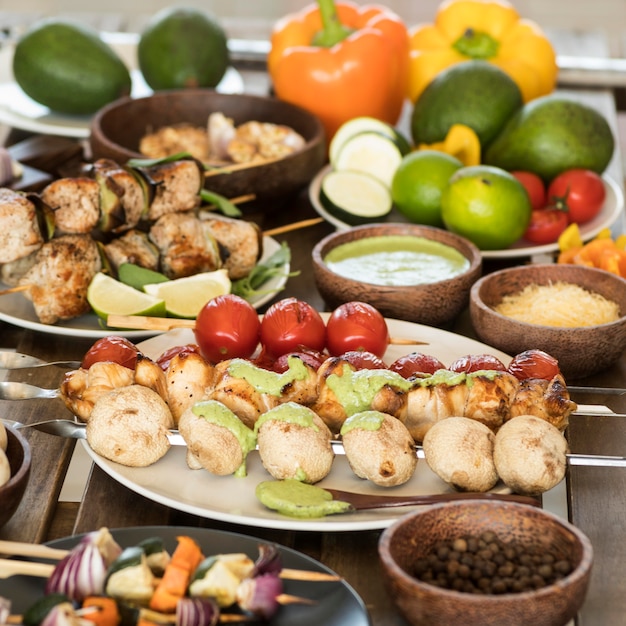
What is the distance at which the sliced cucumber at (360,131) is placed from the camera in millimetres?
3117

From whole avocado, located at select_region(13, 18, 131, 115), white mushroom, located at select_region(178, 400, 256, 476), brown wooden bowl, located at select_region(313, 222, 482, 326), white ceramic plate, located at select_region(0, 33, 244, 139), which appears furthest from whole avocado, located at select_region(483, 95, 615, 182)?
white mushroom, located at select_region(178, 400, 256, 476)

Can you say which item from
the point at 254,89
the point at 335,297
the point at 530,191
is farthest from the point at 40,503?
the point at 254,89

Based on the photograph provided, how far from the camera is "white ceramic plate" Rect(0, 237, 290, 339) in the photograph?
221cm

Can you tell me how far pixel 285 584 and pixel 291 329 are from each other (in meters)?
0.74

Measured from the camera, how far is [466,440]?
1.61 meters

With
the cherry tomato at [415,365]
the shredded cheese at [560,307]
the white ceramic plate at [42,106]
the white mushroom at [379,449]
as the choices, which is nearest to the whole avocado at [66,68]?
the white ceramic plate at [42,106]

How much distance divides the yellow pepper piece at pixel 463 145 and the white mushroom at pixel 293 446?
5.31 feet

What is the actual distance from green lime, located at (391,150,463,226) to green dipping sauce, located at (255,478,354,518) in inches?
52.4

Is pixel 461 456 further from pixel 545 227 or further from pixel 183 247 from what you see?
pixel 545 227

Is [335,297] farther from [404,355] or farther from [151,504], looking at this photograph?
[151,504]

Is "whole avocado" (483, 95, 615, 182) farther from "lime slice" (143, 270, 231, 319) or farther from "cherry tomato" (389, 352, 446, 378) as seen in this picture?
"cherry tomato" (389, 352, 446, 378)

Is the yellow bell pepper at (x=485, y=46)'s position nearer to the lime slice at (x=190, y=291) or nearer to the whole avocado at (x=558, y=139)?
the whole avocado at (x=558, y=139)

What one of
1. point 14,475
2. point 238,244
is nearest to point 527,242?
point 238,244

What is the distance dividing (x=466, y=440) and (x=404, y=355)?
54cm
